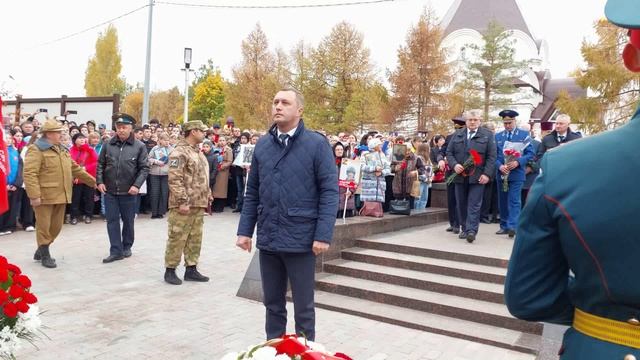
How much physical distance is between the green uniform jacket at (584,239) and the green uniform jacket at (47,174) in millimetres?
7143

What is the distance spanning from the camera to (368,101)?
34.2 m

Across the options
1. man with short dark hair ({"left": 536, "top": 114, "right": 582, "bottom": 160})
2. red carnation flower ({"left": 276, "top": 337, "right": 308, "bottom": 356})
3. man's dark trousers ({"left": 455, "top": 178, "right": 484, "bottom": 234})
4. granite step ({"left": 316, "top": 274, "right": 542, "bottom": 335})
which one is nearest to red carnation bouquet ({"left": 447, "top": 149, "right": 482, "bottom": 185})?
man's dark trousers ({"left": 455, "top": 178, "right": 484, "bottom": 234})

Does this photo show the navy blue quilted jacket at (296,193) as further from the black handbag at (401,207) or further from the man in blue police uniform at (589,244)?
the black handbag at (401,207)

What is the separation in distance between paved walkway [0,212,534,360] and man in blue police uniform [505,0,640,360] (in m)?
3.40

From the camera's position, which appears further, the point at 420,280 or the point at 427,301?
the point at 420,280

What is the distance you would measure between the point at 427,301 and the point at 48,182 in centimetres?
542

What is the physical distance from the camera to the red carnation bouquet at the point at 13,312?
322 centimetres

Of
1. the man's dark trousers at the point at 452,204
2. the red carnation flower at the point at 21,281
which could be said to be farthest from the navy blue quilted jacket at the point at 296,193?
the man's dark trousers at the point at 452,204

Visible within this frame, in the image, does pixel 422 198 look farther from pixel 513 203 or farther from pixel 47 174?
pixel 47 174

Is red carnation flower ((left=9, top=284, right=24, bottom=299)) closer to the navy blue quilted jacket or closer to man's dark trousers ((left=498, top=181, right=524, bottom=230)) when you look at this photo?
the navy blue quilted jacket

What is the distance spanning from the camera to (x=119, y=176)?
26.0ft

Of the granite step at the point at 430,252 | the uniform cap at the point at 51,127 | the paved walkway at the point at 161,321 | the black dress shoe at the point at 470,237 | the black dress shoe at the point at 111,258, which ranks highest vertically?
the uniform cap at the point at 51,127

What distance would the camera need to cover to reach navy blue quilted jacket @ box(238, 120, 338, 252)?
413cm

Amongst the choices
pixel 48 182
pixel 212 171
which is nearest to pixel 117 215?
pixel 48 182
